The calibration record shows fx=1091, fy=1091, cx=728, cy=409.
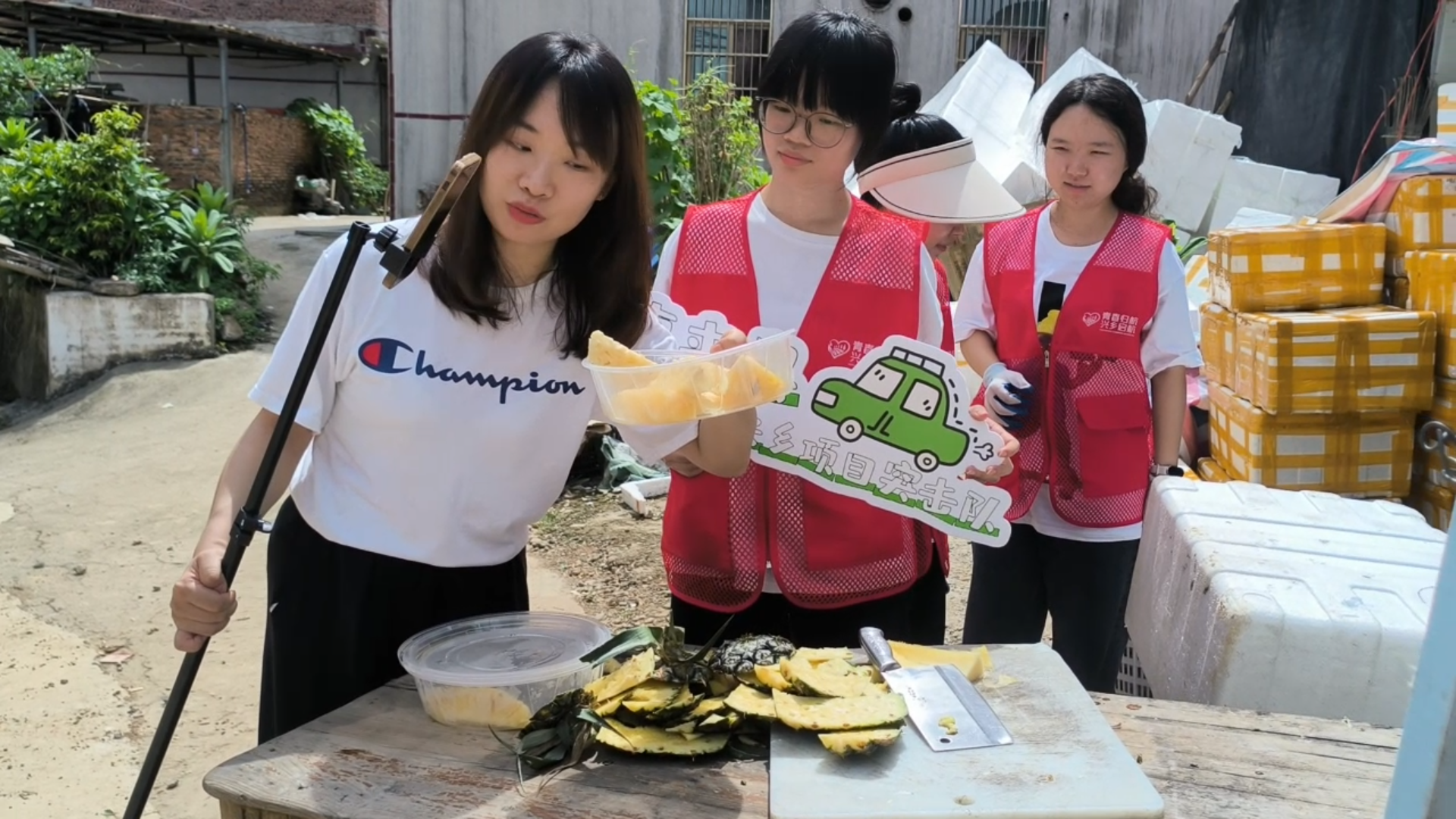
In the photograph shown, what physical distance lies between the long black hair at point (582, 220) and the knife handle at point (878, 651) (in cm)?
60

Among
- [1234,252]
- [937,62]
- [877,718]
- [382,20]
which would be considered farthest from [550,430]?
[382,20]

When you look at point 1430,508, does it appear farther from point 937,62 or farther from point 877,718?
point 937,62

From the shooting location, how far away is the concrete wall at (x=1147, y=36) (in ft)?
32.9

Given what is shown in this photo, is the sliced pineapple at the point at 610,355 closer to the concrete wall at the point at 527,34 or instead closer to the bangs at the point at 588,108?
the bangs at the point at 588,108

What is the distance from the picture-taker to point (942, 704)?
1390mm

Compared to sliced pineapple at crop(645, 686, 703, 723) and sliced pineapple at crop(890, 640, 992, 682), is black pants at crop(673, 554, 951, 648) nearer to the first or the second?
sliced pineapple at crop(890, 640, 992, 682)

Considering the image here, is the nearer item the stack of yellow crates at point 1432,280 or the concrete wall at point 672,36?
the stack of yellow crates at point 1432,280

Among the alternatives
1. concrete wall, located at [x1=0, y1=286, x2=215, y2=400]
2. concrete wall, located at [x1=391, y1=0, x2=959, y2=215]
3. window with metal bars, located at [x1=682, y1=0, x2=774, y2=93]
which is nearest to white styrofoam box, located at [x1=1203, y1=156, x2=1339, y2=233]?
concrete wall, located at [x1=391, y1=0, x2=959, y2=215]

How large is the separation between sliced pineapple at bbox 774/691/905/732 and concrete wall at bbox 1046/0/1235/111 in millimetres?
9908

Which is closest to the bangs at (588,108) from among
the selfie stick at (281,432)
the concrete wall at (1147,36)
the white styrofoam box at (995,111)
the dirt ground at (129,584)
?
the selfie stick at (281,432)

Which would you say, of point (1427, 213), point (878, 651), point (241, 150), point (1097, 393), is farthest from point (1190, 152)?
point (241, 150)

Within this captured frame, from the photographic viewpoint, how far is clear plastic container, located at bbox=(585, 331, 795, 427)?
1.44m

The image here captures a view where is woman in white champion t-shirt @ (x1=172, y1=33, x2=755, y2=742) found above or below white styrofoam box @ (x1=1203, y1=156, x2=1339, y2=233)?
below

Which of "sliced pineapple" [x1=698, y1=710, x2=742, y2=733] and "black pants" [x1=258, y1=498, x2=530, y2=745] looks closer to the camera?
"sliced pineapple" [x1=698, y1=710, x2=742, y2=733]
